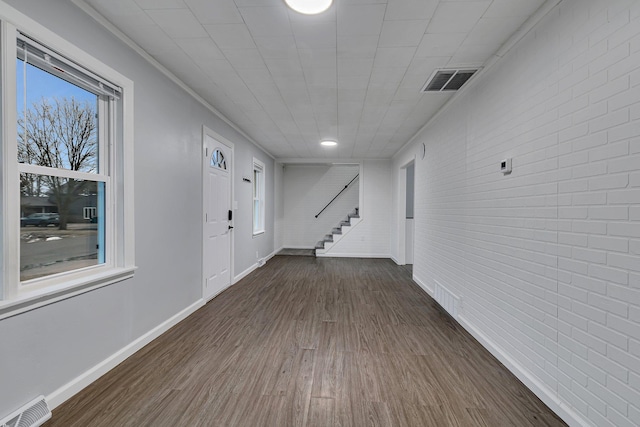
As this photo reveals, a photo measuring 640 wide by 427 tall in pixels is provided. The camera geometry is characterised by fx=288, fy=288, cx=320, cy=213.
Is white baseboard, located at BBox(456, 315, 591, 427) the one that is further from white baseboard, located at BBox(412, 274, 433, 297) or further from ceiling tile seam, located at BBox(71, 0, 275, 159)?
ceiling tile seam, located at BBox(71, 0, 275, 159)

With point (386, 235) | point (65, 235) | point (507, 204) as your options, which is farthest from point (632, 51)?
point (386, 235)

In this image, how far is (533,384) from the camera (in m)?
1.96

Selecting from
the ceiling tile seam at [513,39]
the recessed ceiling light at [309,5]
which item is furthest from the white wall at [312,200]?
the recessed ceiling light at [309,5]

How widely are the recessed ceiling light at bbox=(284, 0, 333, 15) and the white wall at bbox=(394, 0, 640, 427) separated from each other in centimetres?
145

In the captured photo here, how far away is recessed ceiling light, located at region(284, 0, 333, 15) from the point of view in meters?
1.83

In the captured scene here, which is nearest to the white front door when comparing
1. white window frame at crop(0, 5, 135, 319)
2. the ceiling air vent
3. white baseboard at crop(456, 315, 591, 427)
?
white window frame at crop(0, 5, 135, 319)

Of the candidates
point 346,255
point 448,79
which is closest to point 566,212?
point 448,79

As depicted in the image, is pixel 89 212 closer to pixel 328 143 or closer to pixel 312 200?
pixel 328 143

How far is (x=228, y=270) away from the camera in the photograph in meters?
4.58

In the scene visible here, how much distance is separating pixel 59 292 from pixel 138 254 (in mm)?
719

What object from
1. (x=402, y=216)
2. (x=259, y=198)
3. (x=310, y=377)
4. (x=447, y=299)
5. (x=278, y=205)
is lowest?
(x=310, y=377)

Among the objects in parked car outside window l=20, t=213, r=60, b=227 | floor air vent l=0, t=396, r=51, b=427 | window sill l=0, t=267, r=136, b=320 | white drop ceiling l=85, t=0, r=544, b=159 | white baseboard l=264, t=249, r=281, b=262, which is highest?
white drop ceiling l=85, t=0, r=544, b=159

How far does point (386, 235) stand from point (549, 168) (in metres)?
5.90

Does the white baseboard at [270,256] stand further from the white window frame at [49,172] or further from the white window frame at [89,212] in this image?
the white window frame at [89,212]
